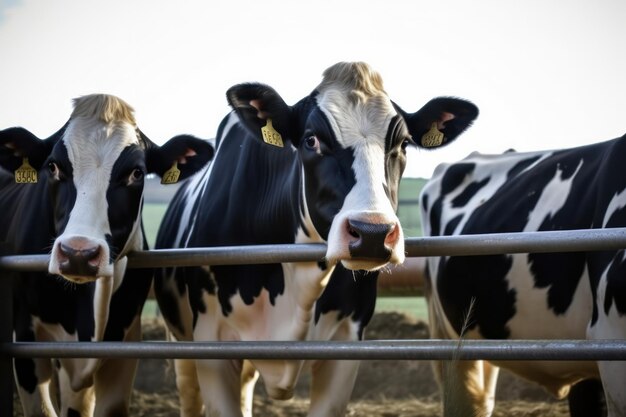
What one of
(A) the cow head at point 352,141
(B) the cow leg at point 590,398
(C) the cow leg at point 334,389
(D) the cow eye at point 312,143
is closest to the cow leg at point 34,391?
(C) the cow leg at point 334,389

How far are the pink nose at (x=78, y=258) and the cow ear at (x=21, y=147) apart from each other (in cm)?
102

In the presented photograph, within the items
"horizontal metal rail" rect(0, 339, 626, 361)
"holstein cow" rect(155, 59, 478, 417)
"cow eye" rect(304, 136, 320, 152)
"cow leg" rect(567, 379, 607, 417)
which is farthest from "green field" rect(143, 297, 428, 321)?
"horizontal metal rail" rect(0, 339, 626, 361)

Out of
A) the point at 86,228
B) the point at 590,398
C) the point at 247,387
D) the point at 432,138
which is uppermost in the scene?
the point at 432,138

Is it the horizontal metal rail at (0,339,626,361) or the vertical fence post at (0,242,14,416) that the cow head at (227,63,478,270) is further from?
the vertical fence post at (0,242,14,416)

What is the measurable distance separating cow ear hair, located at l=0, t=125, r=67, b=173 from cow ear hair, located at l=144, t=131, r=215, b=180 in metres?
0.50

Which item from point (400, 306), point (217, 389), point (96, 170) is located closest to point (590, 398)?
point (217, 389)

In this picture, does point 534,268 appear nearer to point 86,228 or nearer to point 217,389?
point 217,389

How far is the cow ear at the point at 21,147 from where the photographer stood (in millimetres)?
5344

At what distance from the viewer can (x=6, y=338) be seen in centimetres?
446

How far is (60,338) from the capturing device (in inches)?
218

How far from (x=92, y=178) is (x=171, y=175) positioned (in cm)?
74

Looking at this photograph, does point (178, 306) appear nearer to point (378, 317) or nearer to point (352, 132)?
point (352, 132)

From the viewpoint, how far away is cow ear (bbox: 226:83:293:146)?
490 centimetres

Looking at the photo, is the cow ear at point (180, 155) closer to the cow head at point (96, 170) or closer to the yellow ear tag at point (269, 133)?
the cow head at point (96, 170)
